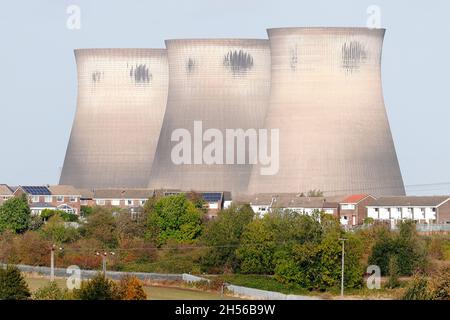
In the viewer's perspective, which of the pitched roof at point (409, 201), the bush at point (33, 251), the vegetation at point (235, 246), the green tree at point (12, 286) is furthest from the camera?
the pitched roof at point (409, 201)

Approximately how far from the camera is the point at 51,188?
4734 centimetres

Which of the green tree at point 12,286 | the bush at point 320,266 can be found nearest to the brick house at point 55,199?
the bush at point 320,266

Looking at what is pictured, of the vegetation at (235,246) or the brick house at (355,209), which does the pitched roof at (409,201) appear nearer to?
the brick house at (355,209)

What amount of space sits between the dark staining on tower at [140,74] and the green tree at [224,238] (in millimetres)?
14748

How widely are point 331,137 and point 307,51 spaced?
97.8 inches

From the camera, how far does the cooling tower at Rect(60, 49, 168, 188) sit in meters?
47.9

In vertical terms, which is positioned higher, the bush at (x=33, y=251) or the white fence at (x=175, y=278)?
the bush at (x=33, y=251)

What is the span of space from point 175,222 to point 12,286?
13.3 metres

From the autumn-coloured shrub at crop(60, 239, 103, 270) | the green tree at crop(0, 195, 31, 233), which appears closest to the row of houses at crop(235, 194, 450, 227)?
the green tree at crop(0, 195, 31, 233)

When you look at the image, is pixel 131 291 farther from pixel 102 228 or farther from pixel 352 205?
pixel 352 205

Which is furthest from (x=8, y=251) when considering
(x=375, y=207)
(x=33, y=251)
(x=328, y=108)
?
(x=328, y=108)

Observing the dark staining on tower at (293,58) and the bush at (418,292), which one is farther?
the dark staining on tower at (293,58)

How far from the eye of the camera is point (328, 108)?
4247 centimetres

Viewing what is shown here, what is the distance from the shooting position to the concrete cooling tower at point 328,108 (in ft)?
137
